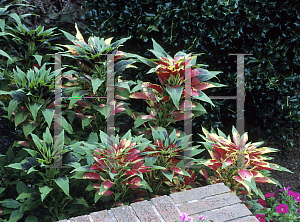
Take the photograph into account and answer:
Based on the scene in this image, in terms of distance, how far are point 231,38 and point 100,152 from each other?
167cm

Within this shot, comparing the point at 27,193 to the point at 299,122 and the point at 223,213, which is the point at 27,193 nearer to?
the point at 223,213

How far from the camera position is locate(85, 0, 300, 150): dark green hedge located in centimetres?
278

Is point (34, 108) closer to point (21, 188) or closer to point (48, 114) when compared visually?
point (48, 114)

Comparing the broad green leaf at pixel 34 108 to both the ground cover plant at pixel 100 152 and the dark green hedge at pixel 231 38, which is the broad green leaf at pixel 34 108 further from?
the dark green hedge at pixel 231 38

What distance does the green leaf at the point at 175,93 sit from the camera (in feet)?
6.73

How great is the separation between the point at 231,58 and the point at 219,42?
0.21m

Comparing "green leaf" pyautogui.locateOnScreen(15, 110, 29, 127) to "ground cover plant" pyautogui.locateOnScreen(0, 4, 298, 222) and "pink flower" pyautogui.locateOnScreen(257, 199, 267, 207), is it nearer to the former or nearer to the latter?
"ground cover plant" pyautogui.locateOnScreen(0, 4, 298, 222)

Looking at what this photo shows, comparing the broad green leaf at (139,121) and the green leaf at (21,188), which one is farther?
the broad green leaf at (139,121)

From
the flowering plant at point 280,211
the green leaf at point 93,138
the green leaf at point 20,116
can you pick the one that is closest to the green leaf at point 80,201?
the green leaf at point 93,138

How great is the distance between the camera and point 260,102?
3.03 m

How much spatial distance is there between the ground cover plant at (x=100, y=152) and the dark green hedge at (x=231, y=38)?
700 mm

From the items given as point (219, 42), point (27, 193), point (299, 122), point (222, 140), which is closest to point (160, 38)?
point (219, 42)

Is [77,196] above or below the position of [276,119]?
below

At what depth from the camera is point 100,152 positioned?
1.91m
